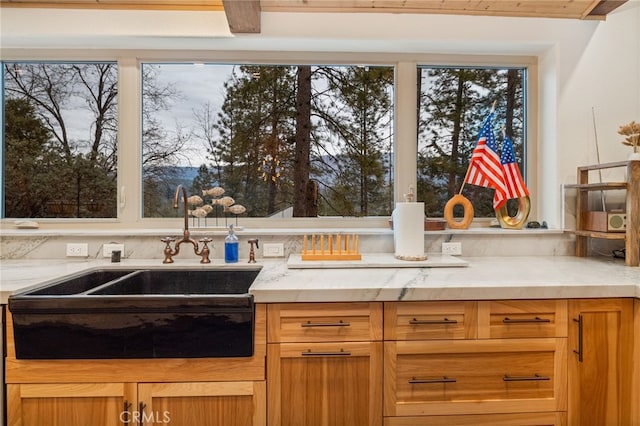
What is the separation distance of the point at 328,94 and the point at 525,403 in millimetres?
1951

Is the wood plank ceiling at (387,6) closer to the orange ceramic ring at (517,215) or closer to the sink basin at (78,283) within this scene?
the orange ceramic ring at (517,215)

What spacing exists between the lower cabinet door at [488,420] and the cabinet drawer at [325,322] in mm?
355

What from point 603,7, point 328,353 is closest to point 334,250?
point 328,353

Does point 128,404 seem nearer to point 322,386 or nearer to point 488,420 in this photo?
point 322,386

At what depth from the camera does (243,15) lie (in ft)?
6.23

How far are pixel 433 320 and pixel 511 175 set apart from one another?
1249 millimetres

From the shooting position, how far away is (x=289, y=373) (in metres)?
1.38

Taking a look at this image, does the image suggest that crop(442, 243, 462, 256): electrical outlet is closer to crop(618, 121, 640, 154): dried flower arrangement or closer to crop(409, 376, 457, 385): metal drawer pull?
crop(409, 376, 457, 385): metal drawer pull

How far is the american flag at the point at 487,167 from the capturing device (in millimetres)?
2168

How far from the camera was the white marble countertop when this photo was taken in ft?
4.55

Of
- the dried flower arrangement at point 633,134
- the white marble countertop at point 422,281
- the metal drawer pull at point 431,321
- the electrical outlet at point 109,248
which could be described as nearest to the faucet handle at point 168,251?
the white marble countertop at point 422,281

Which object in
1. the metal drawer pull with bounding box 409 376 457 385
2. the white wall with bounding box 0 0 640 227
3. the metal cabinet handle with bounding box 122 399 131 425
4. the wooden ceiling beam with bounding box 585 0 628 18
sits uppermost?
the wooden ceiling beam with bounding box 585 0 628 18

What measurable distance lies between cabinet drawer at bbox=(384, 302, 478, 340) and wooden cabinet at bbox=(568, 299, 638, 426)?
43cm

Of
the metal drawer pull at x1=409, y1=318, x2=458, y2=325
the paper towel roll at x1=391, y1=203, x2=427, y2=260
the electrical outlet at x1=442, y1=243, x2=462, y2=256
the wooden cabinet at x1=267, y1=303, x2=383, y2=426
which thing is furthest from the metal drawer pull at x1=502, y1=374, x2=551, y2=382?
the electrical outlet at x1=442, y1=243, x2=462, y2=256
